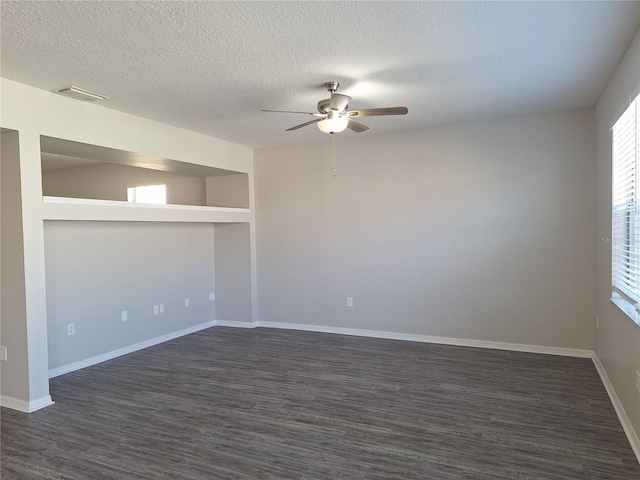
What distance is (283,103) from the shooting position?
3852 millimetres

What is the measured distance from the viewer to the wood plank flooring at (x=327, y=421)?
247 cm

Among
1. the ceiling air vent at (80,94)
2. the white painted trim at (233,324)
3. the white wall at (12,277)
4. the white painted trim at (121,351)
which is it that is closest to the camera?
the white wall at (12,277)

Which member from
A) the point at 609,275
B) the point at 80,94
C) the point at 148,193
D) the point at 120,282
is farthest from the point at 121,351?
the point at 609,275

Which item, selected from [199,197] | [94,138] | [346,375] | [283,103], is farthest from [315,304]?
[94,138]

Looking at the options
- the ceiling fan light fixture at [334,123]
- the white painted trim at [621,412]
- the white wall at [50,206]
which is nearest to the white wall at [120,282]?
the white wall at [50,206]

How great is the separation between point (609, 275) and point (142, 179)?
6213mm

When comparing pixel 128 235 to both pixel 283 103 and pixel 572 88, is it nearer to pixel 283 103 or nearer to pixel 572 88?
pixel 283 103

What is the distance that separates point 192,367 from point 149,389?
0.62 meters

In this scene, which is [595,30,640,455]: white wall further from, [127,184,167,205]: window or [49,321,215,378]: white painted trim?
[127,184,167,205]: window

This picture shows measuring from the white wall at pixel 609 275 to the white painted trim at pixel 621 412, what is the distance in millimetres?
34

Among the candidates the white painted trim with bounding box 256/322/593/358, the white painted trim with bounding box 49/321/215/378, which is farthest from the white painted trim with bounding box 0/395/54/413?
the white painted trim with bounding box 256/322/593/358

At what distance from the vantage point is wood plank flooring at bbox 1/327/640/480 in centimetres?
247

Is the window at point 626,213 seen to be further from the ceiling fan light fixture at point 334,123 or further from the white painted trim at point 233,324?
the white painted trim at point 233,324

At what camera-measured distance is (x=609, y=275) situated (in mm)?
3479
